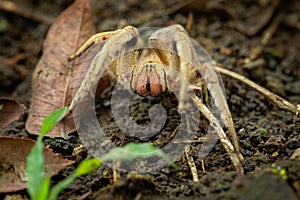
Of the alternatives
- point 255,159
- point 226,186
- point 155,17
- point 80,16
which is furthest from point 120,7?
point 226,186

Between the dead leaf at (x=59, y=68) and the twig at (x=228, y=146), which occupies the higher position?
the dead leaf at (x=59, y=68)

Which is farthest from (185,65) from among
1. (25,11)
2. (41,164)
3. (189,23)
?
(25,11)

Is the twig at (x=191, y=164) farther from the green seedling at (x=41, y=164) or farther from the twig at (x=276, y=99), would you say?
the twig at (x=276, y=99)

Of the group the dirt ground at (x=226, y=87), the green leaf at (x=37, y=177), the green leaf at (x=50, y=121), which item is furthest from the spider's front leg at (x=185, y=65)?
the green leaf at (x=37, y=177)

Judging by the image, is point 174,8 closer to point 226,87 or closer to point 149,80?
point 226,87

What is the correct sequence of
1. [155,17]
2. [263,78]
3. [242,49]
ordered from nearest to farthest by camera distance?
[263,78]
[242,49]
[155,17]

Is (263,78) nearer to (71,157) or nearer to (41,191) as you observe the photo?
(71,157)

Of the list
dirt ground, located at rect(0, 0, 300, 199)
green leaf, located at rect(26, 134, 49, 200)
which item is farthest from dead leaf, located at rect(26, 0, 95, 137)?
green leaf, located at rect(26, 134, 49, 200)
